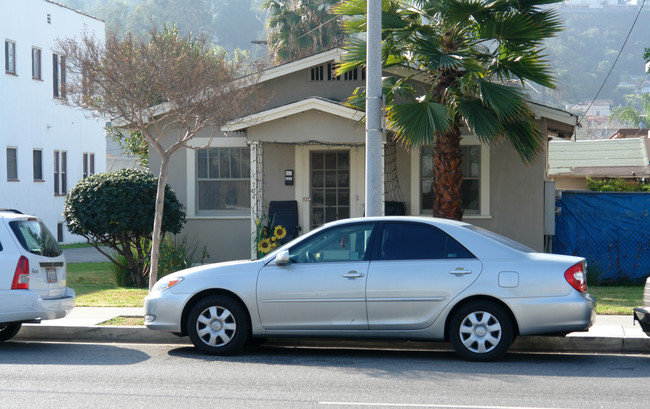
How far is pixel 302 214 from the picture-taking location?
16781 millimetres

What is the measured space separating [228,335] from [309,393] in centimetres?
193

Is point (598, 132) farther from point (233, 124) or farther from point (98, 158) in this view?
point (233, 124)

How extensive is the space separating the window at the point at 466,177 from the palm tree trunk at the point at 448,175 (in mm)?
2490

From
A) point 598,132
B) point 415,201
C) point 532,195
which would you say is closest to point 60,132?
point 415,201

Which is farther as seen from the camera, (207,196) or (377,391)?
(207,196)

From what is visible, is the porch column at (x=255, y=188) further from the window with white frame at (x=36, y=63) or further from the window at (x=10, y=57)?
the window with white frame at (x=36, y=63)

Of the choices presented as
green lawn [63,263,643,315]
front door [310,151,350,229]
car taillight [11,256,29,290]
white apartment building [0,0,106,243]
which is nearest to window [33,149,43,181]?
white apartment building [0,0,106,243]

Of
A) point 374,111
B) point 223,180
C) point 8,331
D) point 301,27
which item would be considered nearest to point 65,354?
point 8,331

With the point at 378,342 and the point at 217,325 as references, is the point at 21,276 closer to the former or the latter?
the point at 217,325

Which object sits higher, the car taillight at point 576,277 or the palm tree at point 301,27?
the palm tree at point 301,27

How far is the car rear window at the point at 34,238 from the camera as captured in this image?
9562 mm

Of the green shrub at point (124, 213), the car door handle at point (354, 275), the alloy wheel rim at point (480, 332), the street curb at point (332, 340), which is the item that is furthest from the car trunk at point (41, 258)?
the alloy wheel rim at point (480, 332)

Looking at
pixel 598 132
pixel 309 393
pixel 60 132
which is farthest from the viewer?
pixel 598 132

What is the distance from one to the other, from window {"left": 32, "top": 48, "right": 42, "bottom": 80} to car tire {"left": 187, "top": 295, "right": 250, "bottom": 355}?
21.8 metres
